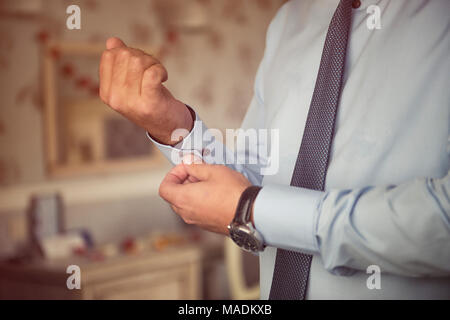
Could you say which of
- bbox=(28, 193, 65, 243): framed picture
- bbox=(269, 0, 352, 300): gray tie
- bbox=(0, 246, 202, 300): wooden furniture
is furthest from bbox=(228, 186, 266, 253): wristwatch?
bbox=(28, 193, 65, 243): framed picture

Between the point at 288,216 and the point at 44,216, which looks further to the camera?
the point at 44,216

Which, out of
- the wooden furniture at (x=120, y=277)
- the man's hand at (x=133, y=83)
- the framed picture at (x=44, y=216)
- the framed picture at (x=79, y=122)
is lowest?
the wooden furniture at (x=120, y=277)

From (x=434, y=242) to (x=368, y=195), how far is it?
0.10 metres

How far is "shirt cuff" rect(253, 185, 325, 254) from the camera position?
65cm

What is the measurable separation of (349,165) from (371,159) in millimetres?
36

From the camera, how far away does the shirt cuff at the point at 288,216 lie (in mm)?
650

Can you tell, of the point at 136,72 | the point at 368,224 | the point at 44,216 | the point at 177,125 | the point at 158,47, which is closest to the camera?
the point at 368,224

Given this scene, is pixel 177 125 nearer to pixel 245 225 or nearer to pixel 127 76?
pixel 127 76

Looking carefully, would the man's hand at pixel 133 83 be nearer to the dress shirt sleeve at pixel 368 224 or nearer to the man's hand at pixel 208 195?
the man's hand at pixel 208 195

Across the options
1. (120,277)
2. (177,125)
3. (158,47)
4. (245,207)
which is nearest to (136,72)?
(177,125)

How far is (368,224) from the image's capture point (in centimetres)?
62

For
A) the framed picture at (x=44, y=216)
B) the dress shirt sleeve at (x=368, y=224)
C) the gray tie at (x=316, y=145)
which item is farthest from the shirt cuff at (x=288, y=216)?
the framed picture at (x=44, y=216)

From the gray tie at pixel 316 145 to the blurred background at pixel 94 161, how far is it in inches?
54.5

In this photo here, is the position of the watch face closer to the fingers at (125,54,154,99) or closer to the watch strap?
the watch strap
